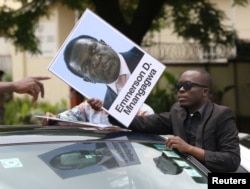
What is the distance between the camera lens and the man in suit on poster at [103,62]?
4070 mm

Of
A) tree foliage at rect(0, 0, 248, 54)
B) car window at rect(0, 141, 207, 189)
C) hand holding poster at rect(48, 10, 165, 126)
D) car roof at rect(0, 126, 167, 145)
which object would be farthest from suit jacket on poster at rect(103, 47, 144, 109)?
tree foliage at rect(0, 0, 248, 54)

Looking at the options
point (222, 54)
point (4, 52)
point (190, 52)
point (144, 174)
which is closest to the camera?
point (144, 174)

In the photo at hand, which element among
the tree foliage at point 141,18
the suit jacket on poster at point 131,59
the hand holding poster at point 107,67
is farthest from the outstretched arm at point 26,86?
the tree foliage at point 141,18

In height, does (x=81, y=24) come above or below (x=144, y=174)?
above

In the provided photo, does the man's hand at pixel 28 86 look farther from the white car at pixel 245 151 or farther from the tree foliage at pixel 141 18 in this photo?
the tree foliage at pixel 141 18

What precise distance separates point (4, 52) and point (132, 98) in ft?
49.0

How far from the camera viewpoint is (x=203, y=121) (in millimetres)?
3963

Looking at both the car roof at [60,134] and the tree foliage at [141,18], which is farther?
the tree foliage at [141,18]

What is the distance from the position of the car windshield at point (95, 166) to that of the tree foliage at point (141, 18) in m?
5.99

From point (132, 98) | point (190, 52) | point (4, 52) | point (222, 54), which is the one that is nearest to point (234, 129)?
point (132, 98)

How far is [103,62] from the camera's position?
4.07m

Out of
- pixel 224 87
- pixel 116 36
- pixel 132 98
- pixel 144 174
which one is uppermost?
pixel 116 36

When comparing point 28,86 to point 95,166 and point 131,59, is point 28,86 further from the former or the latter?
point 95,166

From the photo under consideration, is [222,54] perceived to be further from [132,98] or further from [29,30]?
[132,98]
